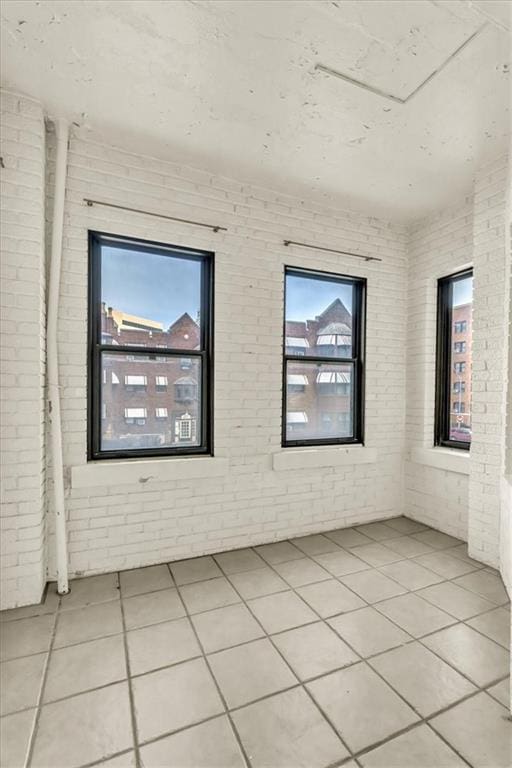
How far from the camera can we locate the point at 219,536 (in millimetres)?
3020

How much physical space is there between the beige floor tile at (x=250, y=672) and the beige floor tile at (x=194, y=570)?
770 mm

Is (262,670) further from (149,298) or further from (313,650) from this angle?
(149,298)

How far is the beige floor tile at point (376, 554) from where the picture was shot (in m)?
2.86

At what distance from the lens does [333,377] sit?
3.59 meters

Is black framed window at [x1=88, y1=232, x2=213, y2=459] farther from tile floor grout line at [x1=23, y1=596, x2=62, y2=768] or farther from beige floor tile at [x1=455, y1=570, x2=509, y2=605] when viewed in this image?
beige floor tile at [x1=455, y1=570, x2=509, y2=605]

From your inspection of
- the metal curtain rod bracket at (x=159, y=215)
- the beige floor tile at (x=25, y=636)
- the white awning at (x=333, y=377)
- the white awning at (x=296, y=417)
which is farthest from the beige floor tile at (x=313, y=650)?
the metal curtain rod bracket at (x=159, y=215)

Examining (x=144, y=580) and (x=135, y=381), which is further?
(x=135, y=381)

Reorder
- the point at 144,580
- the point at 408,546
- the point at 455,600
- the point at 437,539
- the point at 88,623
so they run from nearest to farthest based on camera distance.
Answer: the point at 88,623, the point at 455,600, the point at 144,580, the point at 408,546, the point at 437,539

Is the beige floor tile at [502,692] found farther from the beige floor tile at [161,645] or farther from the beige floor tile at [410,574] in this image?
the beige floor tile at [161,645]

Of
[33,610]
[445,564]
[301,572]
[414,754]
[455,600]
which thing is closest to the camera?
[414,754]

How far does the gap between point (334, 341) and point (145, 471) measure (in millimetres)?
2079

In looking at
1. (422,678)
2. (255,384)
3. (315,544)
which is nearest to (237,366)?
(255,384)

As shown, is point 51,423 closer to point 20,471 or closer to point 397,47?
point 20,471

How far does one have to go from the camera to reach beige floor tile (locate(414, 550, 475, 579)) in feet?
8.80
